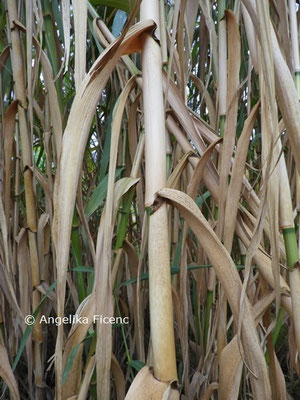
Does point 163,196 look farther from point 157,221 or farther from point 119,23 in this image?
point 119,23

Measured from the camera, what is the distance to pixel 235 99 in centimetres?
49

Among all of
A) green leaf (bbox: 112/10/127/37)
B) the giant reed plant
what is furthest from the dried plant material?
green leaf (bbox: 112/10/127/37)

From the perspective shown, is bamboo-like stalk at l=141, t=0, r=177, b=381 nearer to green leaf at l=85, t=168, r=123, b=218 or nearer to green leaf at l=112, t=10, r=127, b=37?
green leaf at l=85, t=168, r=123, b=218

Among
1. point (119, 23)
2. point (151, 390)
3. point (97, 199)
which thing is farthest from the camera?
point (119, 23)

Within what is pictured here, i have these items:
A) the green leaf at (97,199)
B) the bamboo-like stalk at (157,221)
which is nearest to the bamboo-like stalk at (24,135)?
the green leaf at (97,199)

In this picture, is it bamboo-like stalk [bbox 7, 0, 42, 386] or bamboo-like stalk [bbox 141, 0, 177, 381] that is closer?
bamboo-like stalk [bbox 141, 0, 177, 381]

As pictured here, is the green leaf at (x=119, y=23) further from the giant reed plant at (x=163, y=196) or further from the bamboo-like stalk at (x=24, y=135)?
the bamboo-like stalk at (x=24, y=135)

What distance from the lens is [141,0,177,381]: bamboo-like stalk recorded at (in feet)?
0.96

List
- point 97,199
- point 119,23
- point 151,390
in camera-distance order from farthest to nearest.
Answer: point 119,23, point 97,199, point 151,390

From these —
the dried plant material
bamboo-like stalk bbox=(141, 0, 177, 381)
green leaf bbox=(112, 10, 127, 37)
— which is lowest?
the dried plant material

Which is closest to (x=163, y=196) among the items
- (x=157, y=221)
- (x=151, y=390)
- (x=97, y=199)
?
(x=157, y=221)

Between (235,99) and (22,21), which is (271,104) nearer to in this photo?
(235,99)

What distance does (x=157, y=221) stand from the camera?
1.05ft

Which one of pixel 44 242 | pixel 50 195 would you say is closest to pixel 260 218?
pixel 50 195
